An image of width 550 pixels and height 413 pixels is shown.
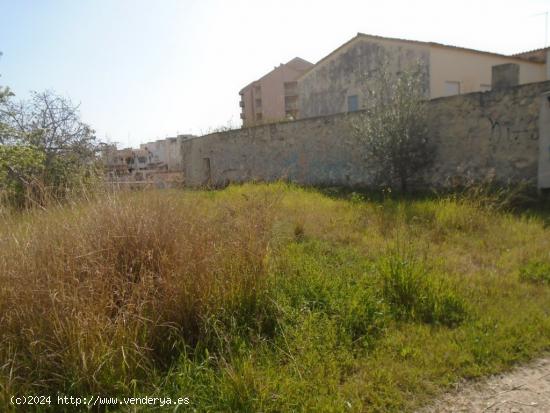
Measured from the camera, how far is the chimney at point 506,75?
9.14m

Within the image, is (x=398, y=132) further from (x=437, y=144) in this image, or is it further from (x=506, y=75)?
(x=506, y=75)

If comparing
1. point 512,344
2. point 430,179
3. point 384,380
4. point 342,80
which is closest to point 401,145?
point 430,179

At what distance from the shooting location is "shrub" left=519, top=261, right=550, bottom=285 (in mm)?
3867

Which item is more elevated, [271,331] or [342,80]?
[342,80]

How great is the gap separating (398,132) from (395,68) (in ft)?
27.0

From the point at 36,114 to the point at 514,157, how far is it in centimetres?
1266

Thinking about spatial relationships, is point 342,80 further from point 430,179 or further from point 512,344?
point 512,344

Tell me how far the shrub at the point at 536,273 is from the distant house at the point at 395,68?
10240 mm

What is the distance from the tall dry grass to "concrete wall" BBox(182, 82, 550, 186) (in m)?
3.29

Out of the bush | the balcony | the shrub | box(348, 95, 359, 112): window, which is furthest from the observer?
the balcony

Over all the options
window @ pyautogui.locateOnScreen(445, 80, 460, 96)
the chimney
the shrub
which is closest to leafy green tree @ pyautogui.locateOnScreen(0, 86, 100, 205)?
the shrub

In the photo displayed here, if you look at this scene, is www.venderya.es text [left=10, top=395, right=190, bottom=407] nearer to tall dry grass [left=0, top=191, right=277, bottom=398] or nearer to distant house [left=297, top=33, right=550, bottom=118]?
tall dry grass [left=0, top=191, right=277, bottom=398]

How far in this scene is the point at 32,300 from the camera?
8.34 feet

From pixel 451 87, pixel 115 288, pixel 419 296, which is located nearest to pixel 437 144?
pixel 419 296
